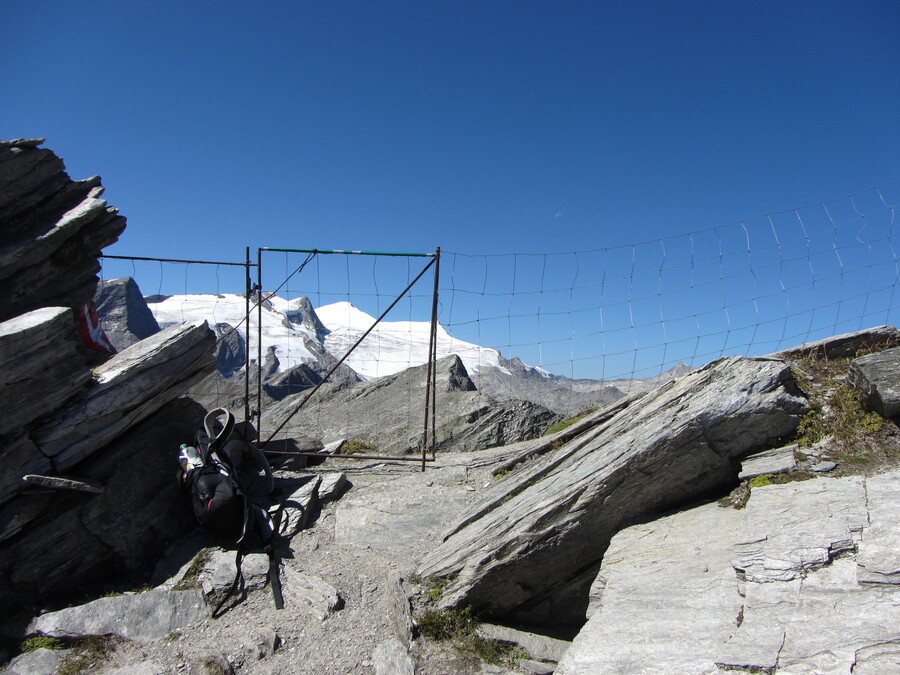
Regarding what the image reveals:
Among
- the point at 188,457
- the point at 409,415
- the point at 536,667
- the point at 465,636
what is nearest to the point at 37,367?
the point at 188,457

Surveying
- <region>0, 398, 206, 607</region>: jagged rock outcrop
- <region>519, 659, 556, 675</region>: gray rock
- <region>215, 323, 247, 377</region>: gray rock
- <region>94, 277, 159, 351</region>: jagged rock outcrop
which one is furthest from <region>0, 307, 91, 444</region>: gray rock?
<region>519, 659, 556, 675</region>: gray rock

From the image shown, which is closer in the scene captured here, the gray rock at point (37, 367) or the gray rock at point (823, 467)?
the gray rock at point (823, 467)

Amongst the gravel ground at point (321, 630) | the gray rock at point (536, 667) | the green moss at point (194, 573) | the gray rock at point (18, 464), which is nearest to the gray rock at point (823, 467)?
the gray rock at point (536, 667)

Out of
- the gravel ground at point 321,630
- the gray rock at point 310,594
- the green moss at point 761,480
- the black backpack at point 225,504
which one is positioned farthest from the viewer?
the black backpack at point 225,504

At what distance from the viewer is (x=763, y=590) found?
5035mm

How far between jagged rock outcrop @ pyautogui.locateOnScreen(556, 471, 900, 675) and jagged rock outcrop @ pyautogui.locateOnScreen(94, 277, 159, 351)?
11.9m

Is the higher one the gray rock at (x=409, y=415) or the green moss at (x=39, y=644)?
the gray rock at (x=409, y=415)

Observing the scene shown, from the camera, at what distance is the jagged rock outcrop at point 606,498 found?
7.53 meters

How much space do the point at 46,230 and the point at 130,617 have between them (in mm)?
7456

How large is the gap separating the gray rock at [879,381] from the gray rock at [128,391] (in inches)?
443

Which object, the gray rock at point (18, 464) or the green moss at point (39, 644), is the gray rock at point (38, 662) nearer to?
the green moss at point (39, 644)

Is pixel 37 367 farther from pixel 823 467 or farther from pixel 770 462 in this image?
pixel 823 467

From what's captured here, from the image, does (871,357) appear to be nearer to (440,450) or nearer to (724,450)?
(724,450)

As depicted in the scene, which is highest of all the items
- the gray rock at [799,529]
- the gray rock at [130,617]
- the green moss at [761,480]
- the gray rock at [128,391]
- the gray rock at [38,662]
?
the gray rock at [128,391]
